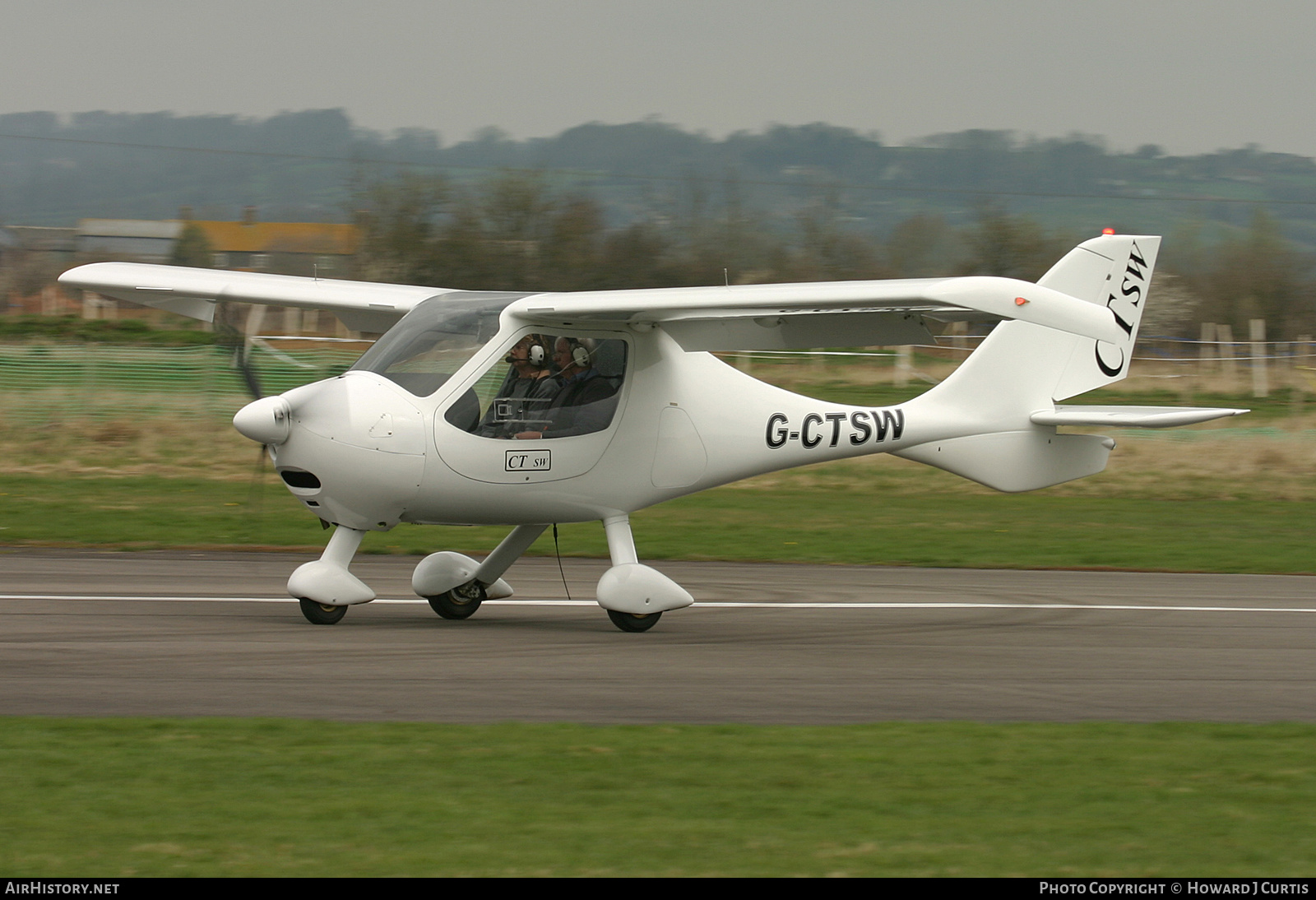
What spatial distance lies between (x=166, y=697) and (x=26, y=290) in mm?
50302

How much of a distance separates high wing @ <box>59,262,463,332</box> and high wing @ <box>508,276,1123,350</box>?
181 cm

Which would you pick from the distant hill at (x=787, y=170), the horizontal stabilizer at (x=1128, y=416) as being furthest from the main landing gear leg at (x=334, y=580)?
the distant hill at (x=787, y=170)

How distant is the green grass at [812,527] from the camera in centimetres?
1557

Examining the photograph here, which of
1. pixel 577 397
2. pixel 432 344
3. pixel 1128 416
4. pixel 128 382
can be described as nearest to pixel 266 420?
pixel 432 344

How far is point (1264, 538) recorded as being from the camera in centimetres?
1777

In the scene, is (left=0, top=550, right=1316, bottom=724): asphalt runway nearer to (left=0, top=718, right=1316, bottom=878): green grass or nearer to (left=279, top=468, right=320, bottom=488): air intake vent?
(left=0, top=718, right=1316, bottom=878): green grass

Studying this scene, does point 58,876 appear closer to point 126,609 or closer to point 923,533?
point 126,609

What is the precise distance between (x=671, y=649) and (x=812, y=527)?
8020mm

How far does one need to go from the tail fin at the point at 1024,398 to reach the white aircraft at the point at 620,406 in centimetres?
2

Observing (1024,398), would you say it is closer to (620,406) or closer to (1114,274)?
(1114,274)

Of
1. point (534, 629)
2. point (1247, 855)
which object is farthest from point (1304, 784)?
point (534, 629)

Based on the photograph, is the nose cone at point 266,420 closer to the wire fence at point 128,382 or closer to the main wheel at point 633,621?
the main wheel at point 633,621

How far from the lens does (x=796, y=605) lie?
12281 millimetres

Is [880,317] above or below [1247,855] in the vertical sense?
above
